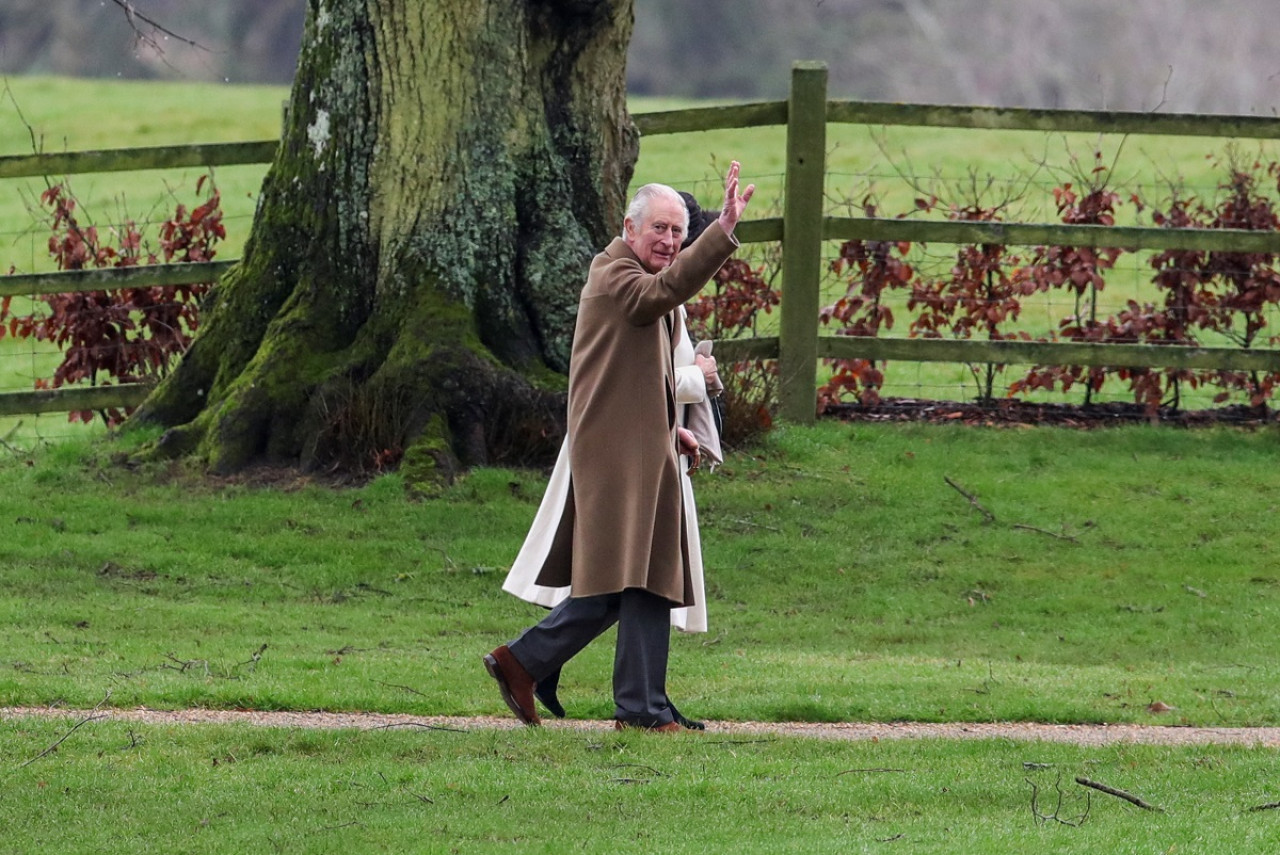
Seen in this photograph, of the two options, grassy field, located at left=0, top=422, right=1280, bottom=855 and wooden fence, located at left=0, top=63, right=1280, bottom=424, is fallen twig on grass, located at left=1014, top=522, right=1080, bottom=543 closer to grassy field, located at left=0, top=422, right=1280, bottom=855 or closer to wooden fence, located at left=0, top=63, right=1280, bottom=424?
grassy field, located at left=0, top=422, right=1280, bottom=855

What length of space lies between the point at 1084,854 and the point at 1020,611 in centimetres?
430

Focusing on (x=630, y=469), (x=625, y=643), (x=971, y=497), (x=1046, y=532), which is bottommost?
(x=625, y=643)

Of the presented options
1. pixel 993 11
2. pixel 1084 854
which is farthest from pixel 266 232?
pixel 993 11

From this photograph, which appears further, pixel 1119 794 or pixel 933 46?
pixel 933 46

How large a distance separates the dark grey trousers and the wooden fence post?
18.4 feet

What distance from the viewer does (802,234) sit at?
11727mm

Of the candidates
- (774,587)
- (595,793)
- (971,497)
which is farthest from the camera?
(971,497)

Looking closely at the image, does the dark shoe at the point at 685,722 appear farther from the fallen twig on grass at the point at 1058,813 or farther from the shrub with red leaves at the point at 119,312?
the shrub with red leaves at the point at 119,312

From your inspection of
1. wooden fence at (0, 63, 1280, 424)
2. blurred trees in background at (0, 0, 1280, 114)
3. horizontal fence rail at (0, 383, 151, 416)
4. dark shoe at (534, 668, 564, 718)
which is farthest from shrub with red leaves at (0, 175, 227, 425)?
blurred trees in background at (0, 0, 1280, 114)

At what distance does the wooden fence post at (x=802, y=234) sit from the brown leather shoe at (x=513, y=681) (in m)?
5.67

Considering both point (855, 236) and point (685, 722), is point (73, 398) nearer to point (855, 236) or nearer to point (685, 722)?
point (855, 236)

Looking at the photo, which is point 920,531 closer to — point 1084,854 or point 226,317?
point 226,317

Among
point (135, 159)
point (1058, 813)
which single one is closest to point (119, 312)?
point (135, 159)

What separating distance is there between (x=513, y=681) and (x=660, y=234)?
1.63m
